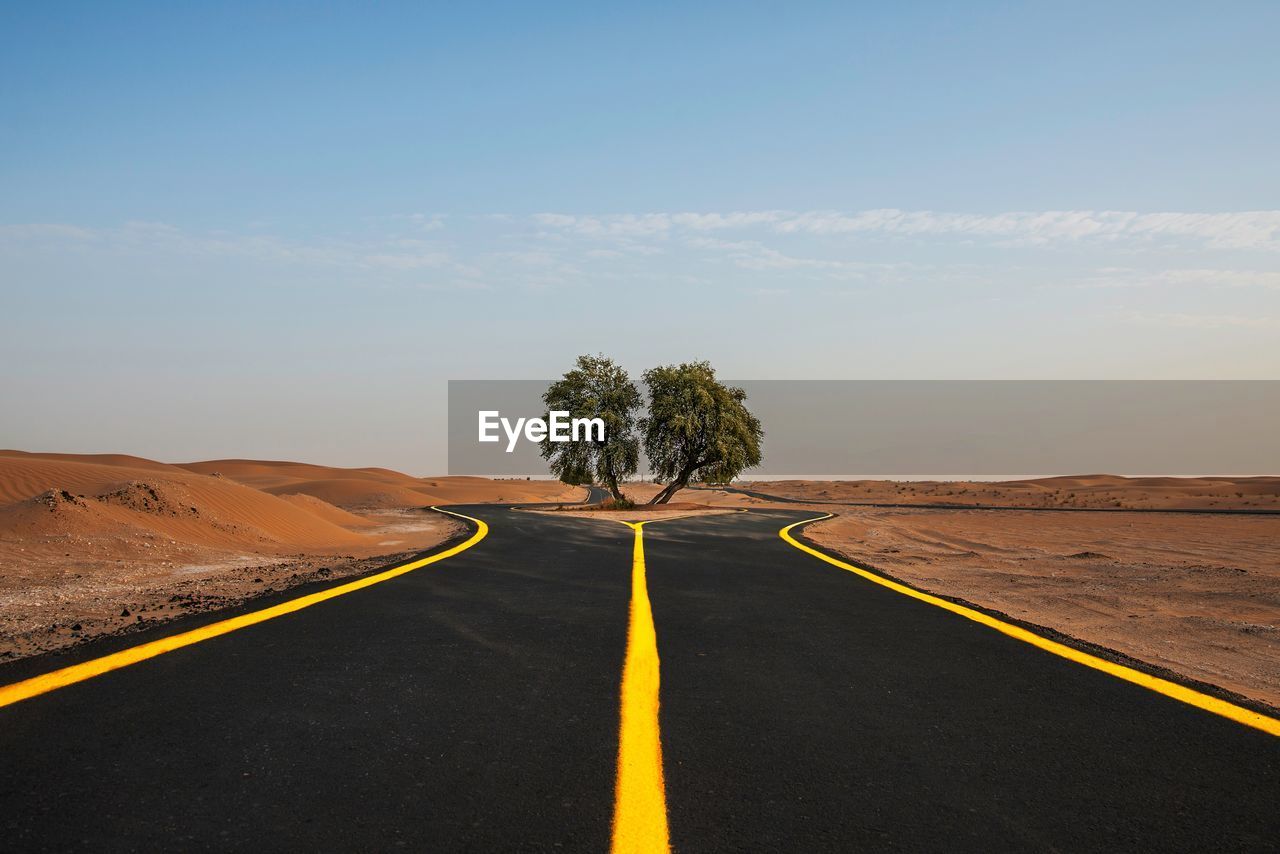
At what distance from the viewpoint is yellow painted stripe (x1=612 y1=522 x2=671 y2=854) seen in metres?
2.37

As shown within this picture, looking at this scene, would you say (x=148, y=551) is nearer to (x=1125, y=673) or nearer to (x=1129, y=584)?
(x=1125, y=673)

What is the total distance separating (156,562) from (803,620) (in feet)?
31.0

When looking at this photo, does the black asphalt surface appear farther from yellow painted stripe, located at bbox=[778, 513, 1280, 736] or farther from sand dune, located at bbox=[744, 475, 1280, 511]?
sand dune, located at bbox=[744, 475, 1280, 511]

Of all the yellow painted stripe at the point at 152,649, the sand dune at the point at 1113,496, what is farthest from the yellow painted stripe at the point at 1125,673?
the sand dune at the point at 1113,496

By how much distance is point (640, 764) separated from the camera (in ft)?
9.78

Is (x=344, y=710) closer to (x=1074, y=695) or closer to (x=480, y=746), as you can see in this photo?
(x=480, y=746)

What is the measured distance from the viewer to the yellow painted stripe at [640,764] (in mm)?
2367

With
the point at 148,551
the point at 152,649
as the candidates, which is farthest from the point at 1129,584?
the point at 148,551

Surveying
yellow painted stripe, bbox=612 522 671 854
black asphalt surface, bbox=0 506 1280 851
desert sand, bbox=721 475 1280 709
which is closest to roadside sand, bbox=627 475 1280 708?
desert sand, bbox=721 475 1280 709

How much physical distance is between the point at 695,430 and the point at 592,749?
4020 centimetres

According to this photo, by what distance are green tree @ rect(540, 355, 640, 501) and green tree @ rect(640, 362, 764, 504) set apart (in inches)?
45.1

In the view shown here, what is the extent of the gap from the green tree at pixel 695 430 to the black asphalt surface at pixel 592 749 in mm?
37179

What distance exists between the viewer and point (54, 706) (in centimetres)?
363

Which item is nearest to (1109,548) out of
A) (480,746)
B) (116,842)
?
(480,746)
